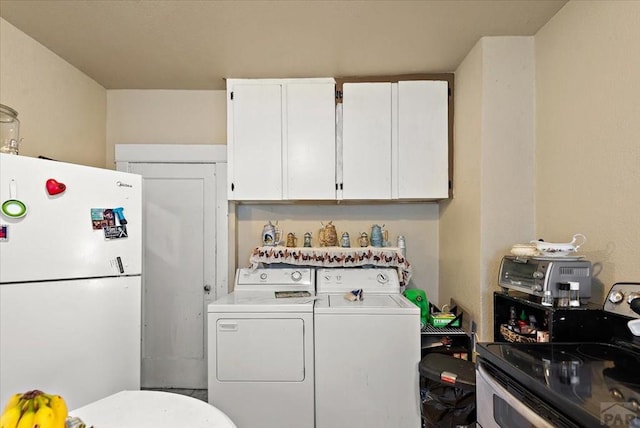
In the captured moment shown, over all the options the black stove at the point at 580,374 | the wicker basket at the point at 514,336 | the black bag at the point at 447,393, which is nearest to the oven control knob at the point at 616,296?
the black stove at the point at 580,374

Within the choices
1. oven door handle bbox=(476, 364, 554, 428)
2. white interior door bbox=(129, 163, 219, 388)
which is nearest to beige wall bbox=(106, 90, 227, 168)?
white interior door bbox=(129, 163, 219, 388)

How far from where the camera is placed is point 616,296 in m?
1.40

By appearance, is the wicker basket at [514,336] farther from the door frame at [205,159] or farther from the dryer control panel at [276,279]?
the door frame at [205,159]

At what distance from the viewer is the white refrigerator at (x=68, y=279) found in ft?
5.02

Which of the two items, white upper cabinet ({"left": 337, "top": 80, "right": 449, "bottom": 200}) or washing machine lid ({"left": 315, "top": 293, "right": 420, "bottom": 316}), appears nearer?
washing machine lid ({"left": 315, "top": 293, "right": 420, "bottom": 316})

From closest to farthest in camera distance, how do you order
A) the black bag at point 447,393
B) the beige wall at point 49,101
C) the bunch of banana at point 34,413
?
the bunch of banana at point 34,413, the black bag at point 447,393, the beige wall at point 49,101

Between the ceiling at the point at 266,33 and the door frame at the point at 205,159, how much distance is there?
55 cm

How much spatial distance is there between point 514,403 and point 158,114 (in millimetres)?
3079

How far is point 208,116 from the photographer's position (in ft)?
10.1

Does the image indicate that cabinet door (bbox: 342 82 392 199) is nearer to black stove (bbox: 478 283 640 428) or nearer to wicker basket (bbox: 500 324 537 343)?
wicker basket (bbox: 500 324 537 343)

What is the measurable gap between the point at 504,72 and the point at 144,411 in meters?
2.41

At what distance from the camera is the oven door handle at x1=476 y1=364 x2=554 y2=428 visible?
3.32 ft

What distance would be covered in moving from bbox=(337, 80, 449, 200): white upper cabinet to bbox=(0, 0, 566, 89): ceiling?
0.16m

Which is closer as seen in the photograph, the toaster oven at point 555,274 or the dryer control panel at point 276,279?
the toaster oven at point 555,274
